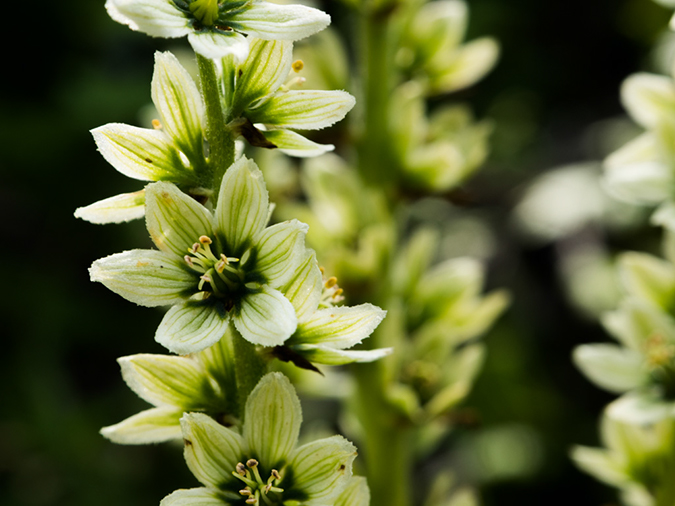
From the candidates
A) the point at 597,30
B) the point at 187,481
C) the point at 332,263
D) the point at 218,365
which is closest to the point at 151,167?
the point at 218,365

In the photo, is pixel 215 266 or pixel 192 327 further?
pixel 215 266

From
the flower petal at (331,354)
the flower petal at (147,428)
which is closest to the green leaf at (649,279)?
the flower petal at (331,354)

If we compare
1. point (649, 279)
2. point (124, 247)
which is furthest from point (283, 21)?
point (124, 247)

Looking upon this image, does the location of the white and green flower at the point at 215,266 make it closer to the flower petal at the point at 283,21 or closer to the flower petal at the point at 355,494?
the flower petal at the point at 283,21

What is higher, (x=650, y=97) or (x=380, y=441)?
Result: (x=650, y=97)

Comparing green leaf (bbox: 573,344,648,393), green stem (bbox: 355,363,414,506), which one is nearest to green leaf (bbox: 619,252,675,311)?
green leaf (bbox: 573,344,648,393)

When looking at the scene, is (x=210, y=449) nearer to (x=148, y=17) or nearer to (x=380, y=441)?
(x=148, y=17)
